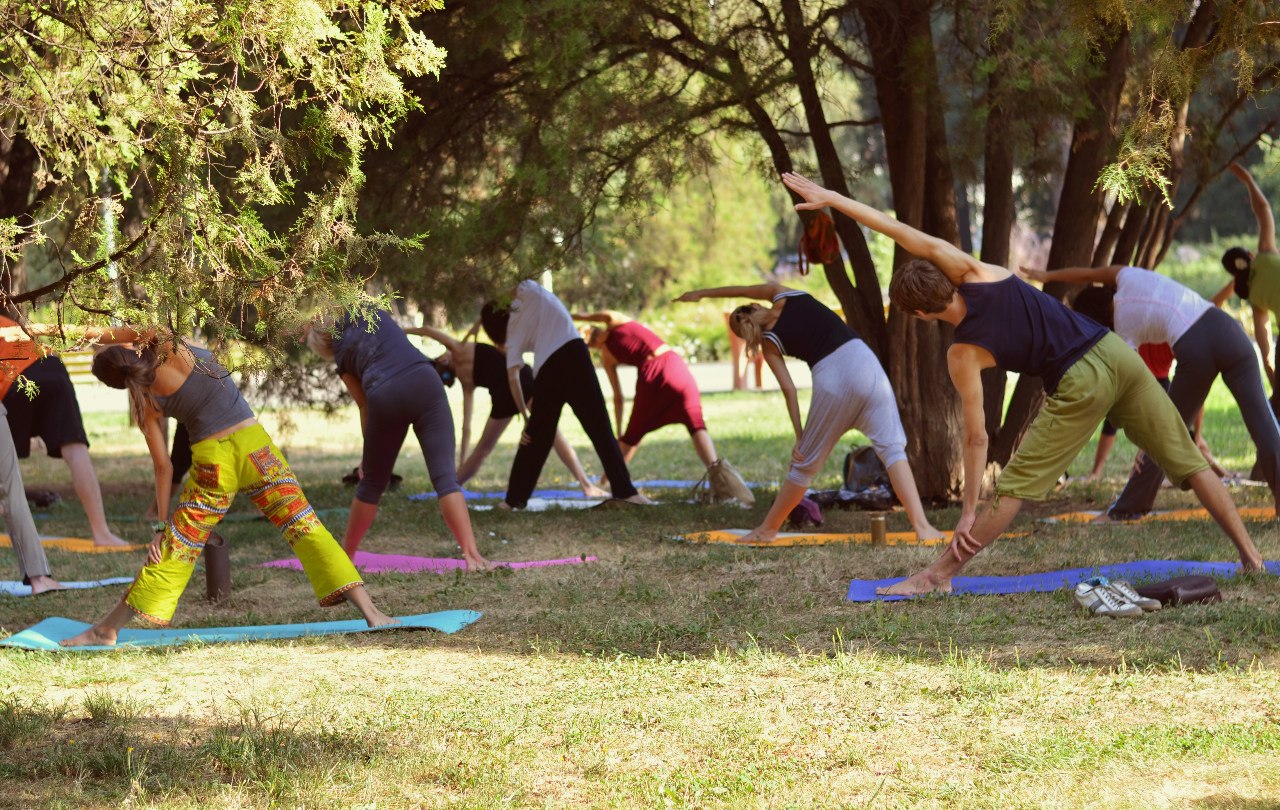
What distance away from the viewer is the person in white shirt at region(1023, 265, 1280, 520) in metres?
7.13

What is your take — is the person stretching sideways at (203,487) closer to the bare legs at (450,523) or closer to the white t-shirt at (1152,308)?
the bare legs at (450,523)

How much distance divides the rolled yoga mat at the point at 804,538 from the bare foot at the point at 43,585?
10.6 ft

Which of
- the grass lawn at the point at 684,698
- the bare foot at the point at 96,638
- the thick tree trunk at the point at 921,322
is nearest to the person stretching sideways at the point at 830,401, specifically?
the grass lawn at the point at 684,698

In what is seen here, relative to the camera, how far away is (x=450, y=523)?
6.97 meters

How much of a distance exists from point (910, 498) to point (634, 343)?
3255mm

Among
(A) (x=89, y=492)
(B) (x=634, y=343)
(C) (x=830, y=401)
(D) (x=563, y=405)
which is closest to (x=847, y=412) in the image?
(C) (x=830, y=401)

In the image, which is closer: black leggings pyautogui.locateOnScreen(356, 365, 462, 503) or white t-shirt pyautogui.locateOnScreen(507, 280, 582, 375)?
black leggings pyautogui.locateOnScreen(356, 365, 462, 503)

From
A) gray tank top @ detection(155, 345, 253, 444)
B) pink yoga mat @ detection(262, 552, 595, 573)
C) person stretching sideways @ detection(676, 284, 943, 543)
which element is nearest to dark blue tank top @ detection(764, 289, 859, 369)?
person stretching sideways @ detection(676, 284, 943, 543)

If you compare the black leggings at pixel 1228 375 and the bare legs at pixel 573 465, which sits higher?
the black leggings at pixel 1228 375

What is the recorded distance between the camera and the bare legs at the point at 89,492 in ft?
27.5

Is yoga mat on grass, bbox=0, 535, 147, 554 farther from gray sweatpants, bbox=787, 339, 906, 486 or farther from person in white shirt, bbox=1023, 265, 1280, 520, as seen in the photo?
person in white shirt, bbox=1023, 265, 1280, 520

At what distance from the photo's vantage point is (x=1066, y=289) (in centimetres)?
885

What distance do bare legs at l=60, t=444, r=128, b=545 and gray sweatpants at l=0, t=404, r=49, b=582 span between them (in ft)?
5.37

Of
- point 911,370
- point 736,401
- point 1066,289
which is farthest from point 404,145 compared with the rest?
point 736,401
